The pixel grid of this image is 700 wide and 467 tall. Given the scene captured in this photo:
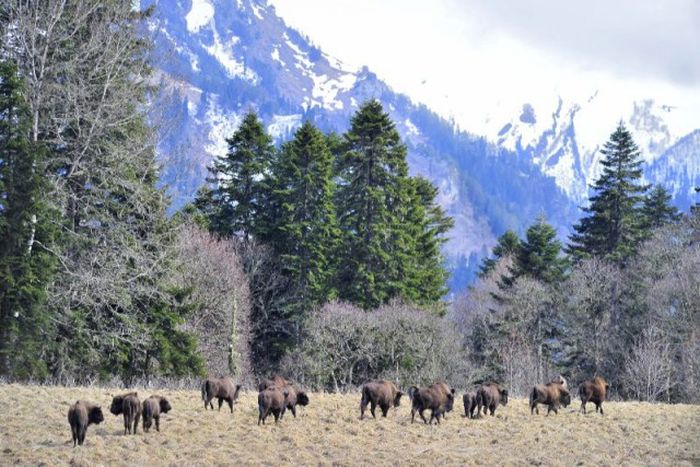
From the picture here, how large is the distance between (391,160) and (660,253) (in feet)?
66.0

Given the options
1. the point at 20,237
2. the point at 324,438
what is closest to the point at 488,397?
the point at 324,438

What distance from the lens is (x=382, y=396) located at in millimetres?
21812

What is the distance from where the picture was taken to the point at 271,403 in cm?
2011

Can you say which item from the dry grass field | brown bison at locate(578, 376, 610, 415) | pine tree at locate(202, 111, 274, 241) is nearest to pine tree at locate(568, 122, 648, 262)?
pine tree at locate(202, 111, 274, 241)

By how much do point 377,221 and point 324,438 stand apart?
34283mm

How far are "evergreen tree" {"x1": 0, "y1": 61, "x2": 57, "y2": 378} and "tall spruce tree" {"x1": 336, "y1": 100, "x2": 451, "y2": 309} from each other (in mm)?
26822

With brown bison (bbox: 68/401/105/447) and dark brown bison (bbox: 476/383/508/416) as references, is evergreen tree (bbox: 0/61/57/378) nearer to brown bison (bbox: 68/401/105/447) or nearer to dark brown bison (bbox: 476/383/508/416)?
brown bison (bbox: 68/401/105/447)

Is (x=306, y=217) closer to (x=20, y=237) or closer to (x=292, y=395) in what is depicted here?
(x=20, y=237)

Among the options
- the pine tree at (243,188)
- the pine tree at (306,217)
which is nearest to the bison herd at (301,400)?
the pine tree at (306,217)

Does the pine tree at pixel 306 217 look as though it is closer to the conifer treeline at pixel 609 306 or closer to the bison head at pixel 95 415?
the conifer treeline at pixel 609 306

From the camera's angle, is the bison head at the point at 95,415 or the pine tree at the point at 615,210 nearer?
the bison head at the point at 95,415

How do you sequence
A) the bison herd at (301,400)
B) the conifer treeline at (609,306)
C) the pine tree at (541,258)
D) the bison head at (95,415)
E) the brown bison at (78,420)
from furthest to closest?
the pine tree at (541,258)
the conifer treeline at (609,306)
the bison herd at (301,400)
the bison head at (95,415)
the brown bison at (78,420)

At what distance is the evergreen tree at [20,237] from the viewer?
2484cm

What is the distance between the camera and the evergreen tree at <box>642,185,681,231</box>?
222ft
